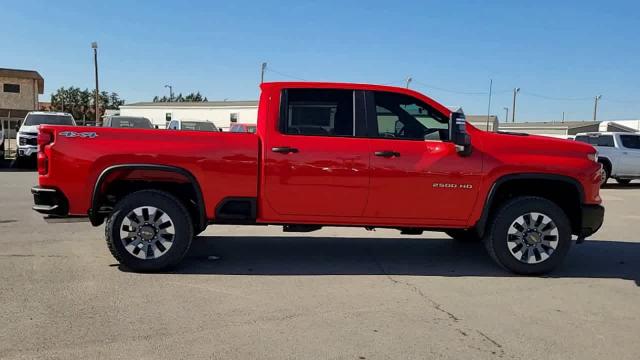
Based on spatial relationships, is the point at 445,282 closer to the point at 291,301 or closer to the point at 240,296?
the point at 291,301

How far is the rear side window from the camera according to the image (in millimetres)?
17484

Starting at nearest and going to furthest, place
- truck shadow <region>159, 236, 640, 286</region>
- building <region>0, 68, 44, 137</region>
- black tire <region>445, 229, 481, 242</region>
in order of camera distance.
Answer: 1. truck shadow <region>159, 236, 640, 286</region>
2. black tire <region>445, 229, 481, 242</region>
3. building <region>0, 68, 44, 137</region>

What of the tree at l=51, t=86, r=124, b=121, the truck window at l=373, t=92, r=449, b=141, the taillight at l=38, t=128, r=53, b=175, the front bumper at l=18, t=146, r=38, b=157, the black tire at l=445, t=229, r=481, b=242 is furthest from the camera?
the tree at l=51, t=86, r=124, b=121

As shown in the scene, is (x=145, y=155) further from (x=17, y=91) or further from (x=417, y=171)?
(x=17, y=91)

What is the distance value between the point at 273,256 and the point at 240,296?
5.26ft

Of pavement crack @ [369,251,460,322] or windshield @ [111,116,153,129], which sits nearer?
pavement crack @ [369,251,460,322]

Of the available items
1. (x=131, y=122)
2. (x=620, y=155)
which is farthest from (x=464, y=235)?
(x=131, y=122)

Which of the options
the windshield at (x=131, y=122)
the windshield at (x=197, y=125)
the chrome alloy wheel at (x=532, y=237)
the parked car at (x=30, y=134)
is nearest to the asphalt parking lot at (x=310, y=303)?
the chrome alloy wheel at (x=532, y=237)

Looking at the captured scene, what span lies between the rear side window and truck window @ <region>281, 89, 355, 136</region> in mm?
15335

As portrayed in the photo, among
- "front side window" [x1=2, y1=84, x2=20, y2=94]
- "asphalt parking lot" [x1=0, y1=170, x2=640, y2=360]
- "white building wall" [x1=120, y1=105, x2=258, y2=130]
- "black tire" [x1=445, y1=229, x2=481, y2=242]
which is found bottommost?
"asphalt parking lot" [x1=0, y1=170, x2=640, y2=360]

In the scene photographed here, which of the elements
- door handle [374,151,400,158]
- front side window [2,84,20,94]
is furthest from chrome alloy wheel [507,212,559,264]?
front side window [2,84,20,94]

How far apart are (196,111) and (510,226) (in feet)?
172

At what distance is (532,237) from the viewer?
5.67m

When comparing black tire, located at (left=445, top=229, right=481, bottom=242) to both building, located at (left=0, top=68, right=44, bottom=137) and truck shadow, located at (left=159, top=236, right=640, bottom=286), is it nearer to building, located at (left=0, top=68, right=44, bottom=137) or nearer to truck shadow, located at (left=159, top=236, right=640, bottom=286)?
truck shadow, located at (left=159, top=236, right=640, bottom=286)
